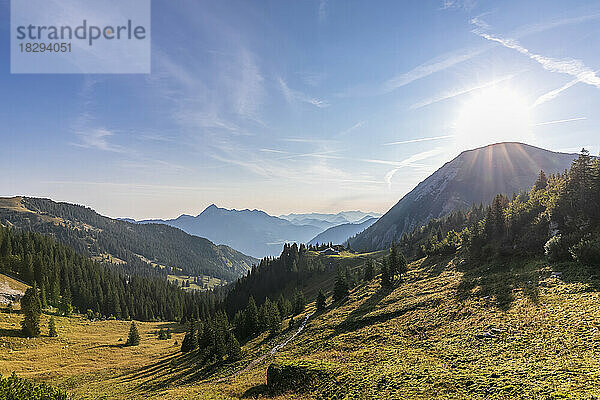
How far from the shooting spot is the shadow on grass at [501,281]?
122 ft

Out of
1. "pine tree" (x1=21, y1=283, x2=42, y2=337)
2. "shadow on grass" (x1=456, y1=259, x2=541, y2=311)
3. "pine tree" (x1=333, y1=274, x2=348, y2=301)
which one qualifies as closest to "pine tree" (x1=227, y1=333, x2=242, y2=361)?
"pine tree" (x1=333, y1=274, x2=348, y2=301)

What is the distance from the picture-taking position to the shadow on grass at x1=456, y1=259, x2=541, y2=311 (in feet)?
122

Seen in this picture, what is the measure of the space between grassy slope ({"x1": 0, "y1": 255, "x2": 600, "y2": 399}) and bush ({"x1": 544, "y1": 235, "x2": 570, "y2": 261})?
360cm

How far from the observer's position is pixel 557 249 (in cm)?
4531

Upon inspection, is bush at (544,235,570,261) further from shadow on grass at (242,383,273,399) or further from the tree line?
the tree line

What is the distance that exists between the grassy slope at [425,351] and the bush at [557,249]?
11.8ft

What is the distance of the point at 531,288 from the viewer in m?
37.4

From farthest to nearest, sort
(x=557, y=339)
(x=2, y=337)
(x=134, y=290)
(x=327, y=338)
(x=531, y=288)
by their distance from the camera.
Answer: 1. (x=134, y=290)
2. (x=2, y=337)
3. (x=327, y=338)
4. (x=531, y=288)
5. (x=557, y=339)

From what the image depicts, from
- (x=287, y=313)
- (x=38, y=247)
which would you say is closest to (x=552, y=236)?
(x=287, y=313)

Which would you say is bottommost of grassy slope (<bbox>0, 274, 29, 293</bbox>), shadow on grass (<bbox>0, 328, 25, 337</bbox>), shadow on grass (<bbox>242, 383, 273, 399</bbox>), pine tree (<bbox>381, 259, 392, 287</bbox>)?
shadow on grass (<bbox>0, 328, 25, 337</bbox>)

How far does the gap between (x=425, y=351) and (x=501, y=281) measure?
26.0 m

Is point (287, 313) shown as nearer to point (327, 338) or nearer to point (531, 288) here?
point (327, 338)

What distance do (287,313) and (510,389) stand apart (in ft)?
253

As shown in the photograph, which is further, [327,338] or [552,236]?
[552,236]
